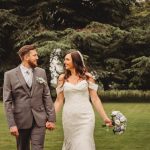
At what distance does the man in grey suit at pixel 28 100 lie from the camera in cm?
764

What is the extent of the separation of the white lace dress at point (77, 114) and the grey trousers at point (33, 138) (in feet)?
2.13

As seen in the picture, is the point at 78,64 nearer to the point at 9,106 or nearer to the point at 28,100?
the point at 28,100

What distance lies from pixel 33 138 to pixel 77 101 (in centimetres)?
101

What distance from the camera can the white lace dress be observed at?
26.9 ft

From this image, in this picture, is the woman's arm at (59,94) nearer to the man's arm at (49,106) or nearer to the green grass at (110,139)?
the man's arm at (49,106)

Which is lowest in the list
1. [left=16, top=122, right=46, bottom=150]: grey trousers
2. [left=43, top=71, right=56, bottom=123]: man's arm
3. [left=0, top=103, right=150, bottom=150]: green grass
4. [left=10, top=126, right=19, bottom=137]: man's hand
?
[left=0, top=103, right=150, bottom=150]: green grass

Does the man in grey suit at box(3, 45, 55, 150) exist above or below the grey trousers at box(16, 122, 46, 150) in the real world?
above

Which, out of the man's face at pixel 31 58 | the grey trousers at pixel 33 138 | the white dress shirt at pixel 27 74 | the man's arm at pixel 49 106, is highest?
the man's face at pixel 31 58

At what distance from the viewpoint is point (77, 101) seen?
8.34 meters

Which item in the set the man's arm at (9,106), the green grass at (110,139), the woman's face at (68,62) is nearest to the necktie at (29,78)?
the man's arm at (9,106)

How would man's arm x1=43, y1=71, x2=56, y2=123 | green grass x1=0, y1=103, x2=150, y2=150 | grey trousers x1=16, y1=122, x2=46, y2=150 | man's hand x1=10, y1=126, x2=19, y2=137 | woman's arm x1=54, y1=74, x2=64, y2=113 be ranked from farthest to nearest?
1. green grass x1=0, y1=103, x2=150, y2=150
2. woman's arm x1=54, y1=74, x2=64, y2=113
3. man's arm x1=43, y1=71, x2=56, y2=123
4. grey trousers x1=16, y1=122, x2=46, y2=150
5. man's hand x1=10, y1=126, x2=19, y2=137

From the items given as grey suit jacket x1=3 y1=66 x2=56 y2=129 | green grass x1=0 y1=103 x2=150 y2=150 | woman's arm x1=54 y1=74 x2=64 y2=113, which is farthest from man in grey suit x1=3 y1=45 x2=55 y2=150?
green grass x1=0 y1=103 x2=150 y2=150

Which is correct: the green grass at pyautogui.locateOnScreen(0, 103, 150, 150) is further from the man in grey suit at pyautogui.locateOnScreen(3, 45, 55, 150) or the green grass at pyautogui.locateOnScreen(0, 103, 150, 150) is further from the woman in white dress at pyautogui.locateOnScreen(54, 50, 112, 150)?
the man in grey suit at pyautogui.locateOnScreen(3, 45, 55, 150)

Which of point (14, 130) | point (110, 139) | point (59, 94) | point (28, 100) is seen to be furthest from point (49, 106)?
point (110, 139)
